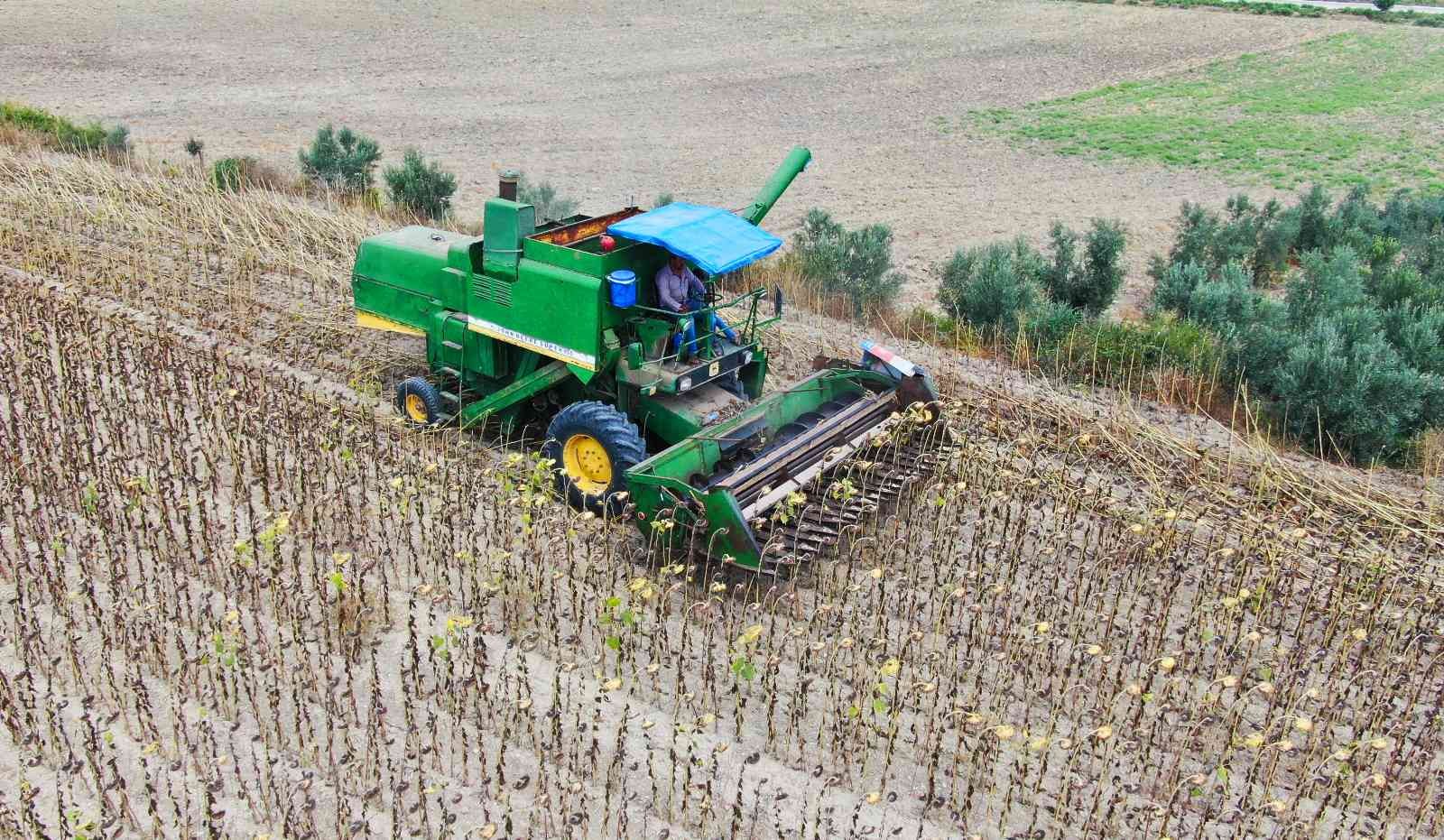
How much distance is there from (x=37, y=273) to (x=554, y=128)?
1431 centimetres

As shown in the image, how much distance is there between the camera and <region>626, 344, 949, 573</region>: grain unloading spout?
7.25 metres

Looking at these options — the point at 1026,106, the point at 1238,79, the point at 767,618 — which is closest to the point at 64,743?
the point at 767,618

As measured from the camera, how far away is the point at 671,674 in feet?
22.2

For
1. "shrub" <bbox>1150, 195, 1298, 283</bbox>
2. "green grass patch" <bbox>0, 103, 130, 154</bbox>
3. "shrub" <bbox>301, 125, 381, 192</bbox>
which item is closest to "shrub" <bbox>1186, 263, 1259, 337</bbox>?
"shrub" <bbox>1150, 195, 1298, 283</bbox>

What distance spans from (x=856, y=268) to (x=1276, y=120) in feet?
61.4

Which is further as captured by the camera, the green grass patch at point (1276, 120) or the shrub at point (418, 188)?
the green grass patch at point (1276, 120)

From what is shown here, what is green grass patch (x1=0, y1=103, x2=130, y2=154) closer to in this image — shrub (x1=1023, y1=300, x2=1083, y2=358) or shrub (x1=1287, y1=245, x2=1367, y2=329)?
shrub (x1=1023, y1=300, x2=1083, y2=358)

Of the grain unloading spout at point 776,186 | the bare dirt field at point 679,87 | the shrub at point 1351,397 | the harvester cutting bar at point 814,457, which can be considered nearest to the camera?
the harvester cutting bar at point 814,457

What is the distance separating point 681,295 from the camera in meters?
8.48

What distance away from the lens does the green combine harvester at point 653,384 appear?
7621 mm

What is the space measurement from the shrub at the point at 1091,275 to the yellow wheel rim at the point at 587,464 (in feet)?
26.4

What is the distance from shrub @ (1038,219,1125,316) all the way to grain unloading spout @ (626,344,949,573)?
5.98 m

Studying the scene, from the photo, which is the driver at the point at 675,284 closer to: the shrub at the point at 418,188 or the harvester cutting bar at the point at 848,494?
the harvester cutting bar at the point at 848,494

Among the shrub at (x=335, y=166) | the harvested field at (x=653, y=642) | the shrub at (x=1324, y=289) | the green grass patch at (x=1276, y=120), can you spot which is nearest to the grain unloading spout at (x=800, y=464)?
the harvested field at (x=653, y=642)
